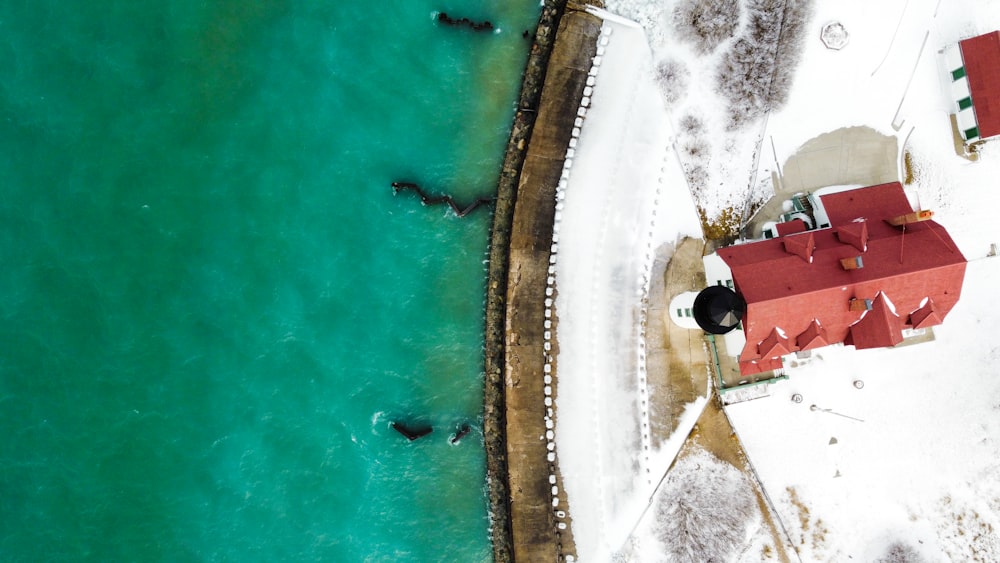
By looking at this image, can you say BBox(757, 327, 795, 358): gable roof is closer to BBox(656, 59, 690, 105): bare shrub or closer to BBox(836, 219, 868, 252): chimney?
BBox(836, 219, 868, 252): chimney

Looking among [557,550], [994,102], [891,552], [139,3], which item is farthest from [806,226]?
[139,3]

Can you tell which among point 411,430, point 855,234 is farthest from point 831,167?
point 411,430

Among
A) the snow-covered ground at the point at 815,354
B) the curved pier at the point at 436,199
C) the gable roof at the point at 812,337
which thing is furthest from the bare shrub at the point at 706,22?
the gable roof at the point at 812,337

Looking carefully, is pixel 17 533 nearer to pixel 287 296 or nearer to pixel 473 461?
pixel 287 296

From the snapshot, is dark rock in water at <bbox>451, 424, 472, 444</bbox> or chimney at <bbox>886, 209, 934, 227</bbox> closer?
chimney at <bbox>886, 209, 934, 227</bbox>

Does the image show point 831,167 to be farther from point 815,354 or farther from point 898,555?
point 898,555

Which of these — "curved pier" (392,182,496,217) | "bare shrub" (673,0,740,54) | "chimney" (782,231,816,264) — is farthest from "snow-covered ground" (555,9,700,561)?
"chimney" (782,231,816,264)

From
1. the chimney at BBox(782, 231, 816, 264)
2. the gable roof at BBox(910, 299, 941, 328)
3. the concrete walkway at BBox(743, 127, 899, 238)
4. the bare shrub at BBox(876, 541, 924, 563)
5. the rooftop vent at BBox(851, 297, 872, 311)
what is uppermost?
the concrete walkway at BBox(743, 127, 899, 238)
